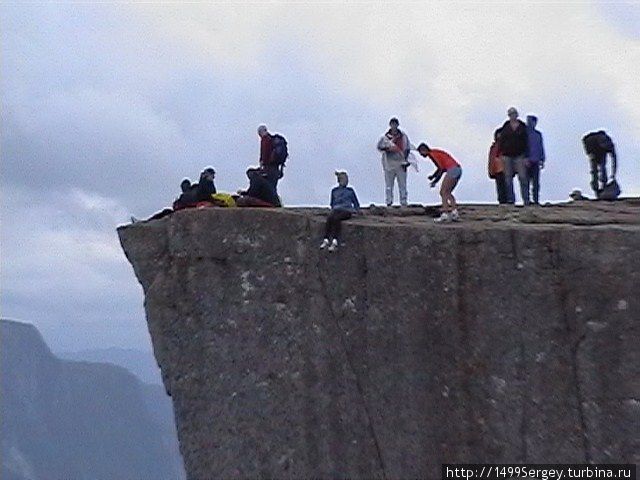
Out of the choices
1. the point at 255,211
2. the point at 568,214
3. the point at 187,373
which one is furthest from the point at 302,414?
the point at 568,214

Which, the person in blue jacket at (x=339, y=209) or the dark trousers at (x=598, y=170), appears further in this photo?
the dark trousers at (x=598, y=170)

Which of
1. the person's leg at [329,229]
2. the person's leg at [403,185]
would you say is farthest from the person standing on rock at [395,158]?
the person's leg at [329,229]

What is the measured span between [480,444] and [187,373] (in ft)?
17.2

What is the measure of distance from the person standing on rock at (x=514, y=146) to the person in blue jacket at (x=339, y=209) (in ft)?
12.0

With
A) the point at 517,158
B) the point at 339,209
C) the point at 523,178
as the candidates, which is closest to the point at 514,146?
the point at 517,158

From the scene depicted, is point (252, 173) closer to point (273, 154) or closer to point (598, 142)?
point (273, 154)

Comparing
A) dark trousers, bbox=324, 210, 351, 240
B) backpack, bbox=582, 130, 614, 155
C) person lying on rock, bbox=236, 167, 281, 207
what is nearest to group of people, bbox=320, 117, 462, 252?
dark trousers, bbox=324, 210, 351, 240

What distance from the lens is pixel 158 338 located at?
16922 mm

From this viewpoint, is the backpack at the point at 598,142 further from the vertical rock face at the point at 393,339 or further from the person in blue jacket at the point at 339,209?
the person in blue jacket at the point at 339,209

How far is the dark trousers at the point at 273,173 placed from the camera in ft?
61.9

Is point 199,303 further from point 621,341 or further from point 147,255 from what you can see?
point 621,341

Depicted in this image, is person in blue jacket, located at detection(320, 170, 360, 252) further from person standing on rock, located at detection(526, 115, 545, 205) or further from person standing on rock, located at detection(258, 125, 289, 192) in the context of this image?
person standing on rock, located at detection(526, 115, 545, 205)

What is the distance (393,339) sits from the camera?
15141mm

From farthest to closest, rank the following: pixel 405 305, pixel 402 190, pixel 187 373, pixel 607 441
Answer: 1. pixel 402 190
2. pixel 187 373
3. pixel 405 305
4. pixel 607 441
